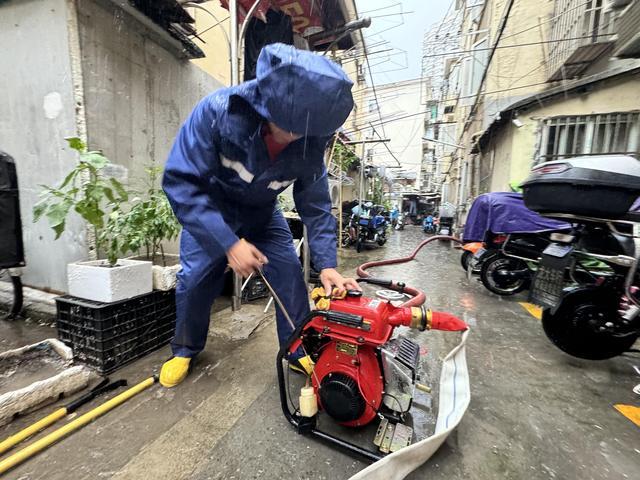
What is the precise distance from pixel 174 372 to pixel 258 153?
1377 mm

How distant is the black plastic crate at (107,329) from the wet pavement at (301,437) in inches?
4.3

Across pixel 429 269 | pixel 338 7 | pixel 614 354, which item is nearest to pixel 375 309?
pixel 614 354

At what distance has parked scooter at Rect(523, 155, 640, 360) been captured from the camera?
1.81 m

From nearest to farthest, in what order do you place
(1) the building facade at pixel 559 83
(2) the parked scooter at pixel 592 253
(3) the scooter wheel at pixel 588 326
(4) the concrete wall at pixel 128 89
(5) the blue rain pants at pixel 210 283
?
(5) the blue rain pants at pixel 210 283
(2) the parked scooter at pixel 592 253
(3) the scooter wheel at pixel 588 326
(4) the concrete wall at pixel 128 89
(1) the building facade at pixel 559 83

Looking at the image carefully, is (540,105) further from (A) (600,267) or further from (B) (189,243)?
(B) (189,243)

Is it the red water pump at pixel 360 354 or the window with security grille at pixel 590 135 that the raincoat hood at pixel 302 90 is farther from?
the window with security grille at pixel 590 135

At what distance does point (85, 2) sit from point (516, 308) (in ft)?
16.4

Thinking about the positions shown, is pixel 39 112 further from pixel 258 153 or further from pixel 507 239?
pixel 507 239

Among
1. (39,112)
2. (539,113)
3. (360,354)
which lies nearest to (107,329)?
(360,354)

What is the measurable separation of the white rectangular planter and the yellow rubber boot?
21.2 inches

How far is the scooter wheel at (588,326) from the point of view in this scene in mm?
1937

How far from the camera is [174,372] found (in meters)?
1.69

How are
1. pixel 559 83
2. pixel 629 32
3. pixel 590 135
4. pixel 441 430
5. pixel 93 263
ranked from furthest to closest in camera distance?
pixel 559 83
pixel 590 135
pixel 629 32
pixel 93 263
pixel 441 430

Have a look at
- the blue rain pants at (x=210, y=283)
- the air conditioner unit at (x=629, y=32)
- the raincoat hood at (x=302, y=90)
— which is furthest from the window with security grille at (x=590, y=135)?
the raincoat hood at (x=302, y=90)
